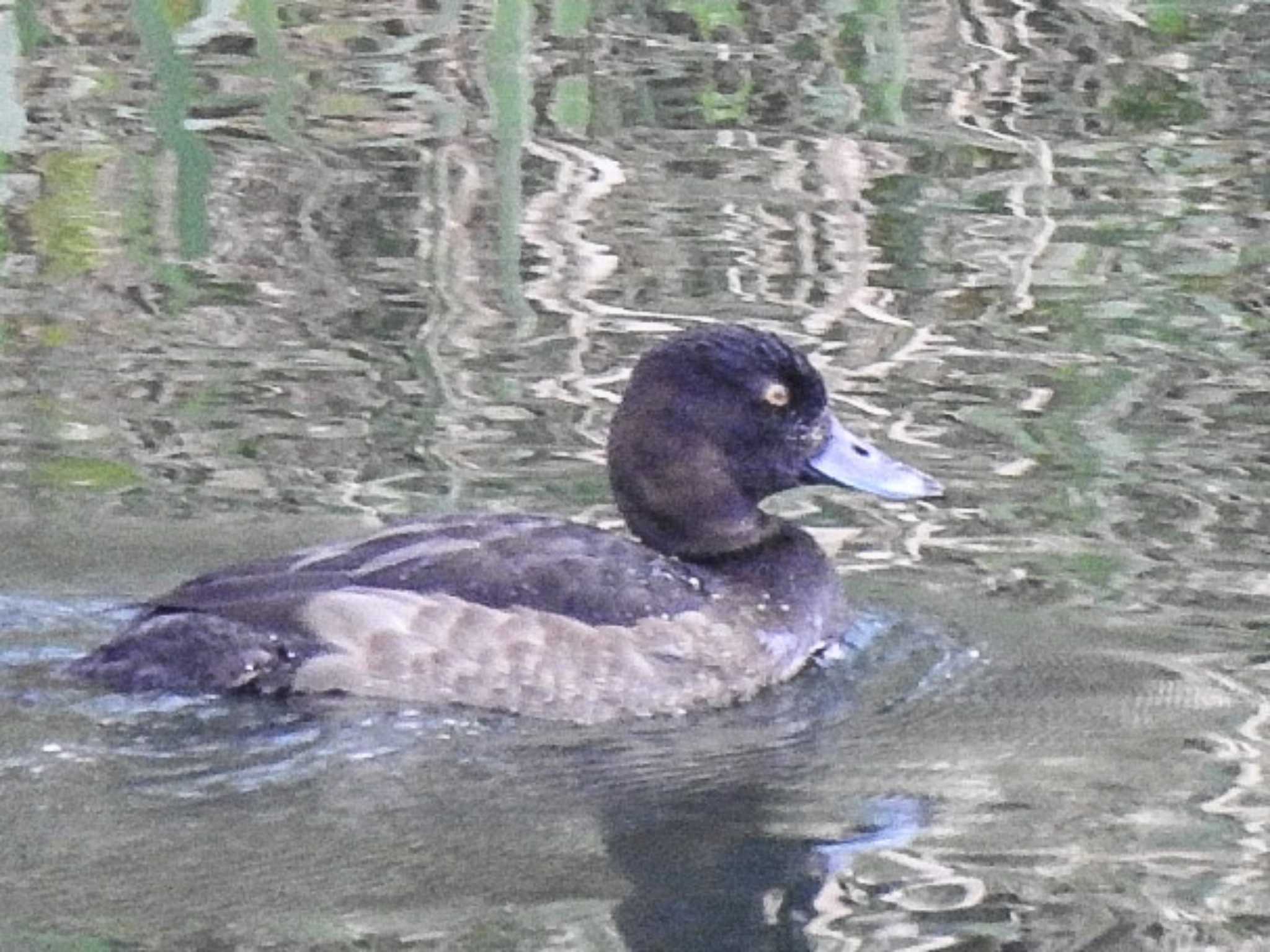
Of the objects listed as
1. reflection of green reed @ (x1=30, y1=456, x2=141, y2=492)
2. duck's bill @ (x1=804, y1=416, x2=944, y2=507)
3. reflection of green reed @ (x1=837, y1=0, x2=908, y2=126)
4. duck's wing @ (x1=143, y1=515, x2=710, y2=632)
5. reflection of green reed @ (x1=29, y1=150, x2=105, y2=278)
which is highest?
reflection of green reed @ (x1=837, y1=0, x2=908, y2=126)

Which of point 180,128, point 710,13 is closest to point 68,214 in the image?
point 180,128

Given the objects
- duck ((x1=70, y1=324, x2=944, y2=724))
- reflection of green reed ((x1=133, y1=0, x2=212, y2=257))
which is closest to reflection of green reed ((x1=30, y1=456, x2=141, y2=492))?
reflection of green reed ((x1=133, y1=0, x2=212, y2=257))

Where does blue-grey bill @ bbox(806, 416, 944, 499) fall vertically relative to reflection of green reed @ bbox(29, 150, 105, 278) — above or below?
above

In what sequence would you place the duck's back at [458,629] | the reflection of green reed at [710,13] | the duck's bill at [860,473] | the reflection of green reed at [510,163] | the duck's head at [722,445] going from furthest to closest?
1. the reflection of green reed at [710,13]
2. the reflection of green reed at [510,163]
3. the duck's bill at [860,473]
4. the duck's head at [722,445]
5. the duck's back at [458,629]

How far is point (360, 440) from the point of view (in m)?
8.20

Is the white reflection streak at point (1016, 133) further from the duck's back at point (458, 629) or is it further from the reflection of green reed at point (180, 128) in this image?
the duck's back at point (458, 629)

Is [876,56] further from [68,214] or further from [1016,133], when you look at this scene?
[68,214]

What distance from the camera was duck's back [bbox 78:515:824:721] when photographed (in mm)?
6391

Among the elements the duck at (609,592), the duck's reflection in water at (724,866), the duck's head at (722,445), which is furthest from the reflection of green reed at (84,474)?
the duck's reflection in water at (724,866)

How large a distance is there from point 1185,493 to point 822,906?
2.79 m

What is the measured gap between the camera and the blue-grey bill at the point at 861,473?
23.2 feet

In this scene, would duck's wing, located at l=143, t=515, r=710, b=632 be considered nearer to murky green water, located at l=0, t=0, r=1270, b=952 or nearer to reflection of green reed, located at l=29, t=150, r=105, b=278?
murky green water, located at l=0, t=0, r=1270, b=952

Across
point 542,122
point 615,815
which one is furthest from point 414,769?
point 542,122

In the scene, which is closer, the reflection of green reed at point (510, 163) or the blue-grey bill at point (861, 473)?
the blue-grey bill at point (861, 473)
